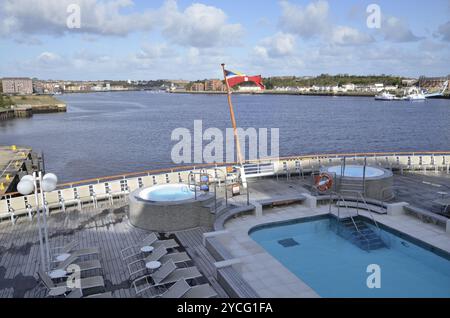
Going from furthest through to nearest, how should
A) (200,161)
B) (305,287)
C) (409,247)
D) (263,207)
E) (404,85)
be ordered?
(404,85)
(200,161)
(263,207)
(409,247)
(305,287)

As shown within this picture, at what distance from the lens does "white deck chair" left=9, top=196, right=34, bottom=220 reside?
1227cm

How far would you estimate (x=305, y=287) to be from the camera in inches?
302

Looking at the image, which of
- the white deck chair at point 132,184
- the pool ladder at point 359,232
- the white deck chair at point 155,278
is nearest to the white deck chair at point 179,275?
the white deck chair at point 155,278

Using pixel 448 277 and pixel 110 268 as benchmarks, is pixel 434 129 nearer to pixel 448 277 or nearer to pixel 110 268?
pixel 448 277

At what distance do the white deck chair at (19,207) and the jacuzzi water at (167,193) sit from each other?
3634mm

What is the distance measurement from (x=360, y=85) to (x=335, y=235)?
20198cm

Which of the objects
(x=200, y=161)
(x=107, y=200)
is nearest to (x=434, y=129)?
(x=200, y=161)

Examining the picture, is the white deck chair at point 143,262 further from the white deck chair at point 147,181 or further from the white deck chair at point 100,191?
the white deck chair at point 147,181

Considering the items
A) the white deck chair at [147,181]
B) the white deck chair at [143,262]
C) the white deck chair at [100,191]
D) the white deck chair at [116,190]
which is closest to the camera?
the white deck chair at [143,262]

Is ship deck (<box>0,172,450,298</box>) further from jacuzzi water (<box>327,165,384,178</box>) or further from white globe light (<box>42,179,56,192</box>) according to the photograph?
white globe light (<box>42,179,56,192</box>)

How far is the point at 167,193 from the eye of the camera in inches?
499

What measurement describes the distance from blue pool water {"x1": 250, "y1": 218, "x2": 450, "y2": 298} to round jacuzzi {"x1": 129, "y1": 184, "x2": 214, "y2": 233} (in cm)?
166

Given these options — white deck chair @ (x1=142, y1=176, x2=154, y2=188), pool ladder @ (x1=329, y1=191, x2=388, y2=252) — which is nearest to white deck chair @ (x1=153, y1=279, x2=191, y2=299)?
pool ladder @ (x1=329, y1=191, x2=388, y2=252)

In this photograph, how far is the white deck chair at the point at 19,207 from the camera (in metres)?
12.3
